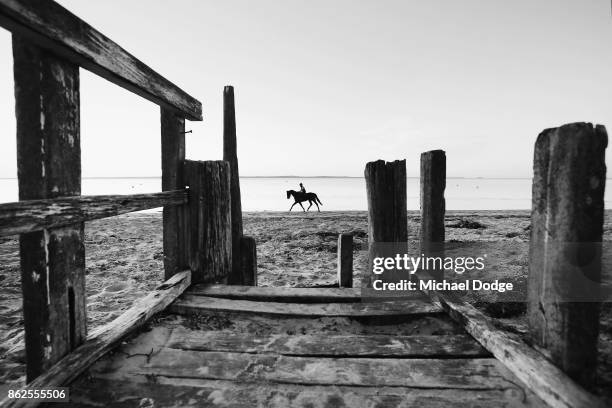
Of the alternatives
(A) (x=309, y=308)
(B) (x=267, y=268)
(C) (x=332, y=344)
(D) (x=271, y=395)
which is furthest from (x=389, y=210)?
(B) (x=267, y=268)

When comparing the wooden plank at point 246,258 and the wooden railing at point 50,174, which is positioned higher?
the wooden railing at point 50,174

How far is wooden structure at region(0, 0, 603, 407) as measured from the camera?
1481mm

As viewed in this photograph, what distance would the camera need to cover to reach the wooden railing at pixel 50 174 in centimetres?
140

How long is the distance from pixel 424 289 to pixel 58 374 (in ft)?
8.59

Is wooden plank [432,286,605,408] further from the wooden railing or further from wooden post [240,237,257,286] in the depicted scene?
wooden post [240,237,257,286]

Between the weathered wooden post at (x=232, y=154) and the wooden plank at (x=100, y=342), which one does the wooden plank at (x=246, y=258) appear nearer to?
the weathered wooden post at (x=232, y=154)

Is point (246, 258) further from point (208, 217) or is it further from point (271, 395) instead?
point (271, 395)

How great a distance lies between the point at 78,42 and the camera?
1603mm

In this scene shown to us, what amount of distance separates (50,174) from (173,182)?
1.55 metres

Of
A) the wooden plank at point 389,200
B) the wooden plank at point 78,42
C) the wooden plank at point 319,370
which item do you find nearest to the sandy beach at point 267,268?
the wooden plank at point 319,370

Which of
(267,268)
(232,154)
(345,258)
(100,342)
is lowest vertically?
(267,268)

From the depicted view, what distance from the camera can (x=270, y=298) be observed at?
294 centimetres

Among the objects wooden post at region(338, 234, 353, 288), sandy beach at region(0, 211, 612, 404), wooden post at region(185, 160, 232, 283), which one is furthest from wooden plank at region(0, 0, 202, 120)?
wooden post at region(338, 234, 353, 288)

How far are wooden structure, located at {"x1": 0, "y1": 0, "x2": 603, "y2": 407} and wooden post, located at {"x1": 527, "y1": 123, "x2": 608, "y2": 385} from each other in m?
0.16
